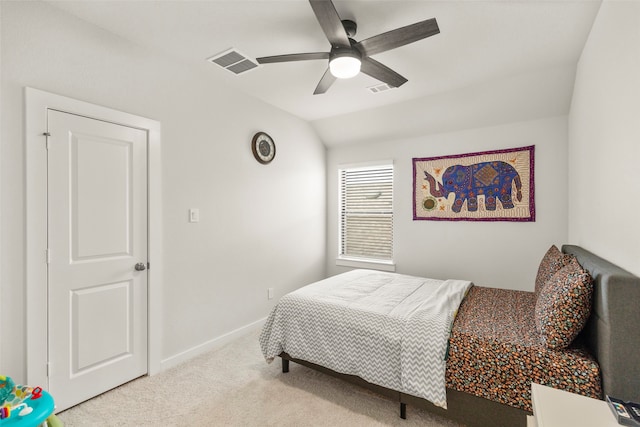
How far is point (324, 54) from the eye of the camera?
2.09m

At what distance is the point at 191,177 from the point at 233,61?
3.57 ft

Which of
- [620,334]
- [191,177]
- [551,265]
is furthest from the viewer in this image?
[191,177]

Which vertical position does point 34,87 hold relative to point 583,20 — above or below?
below

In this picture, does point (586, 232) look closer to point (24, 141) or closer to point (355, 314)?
point (355, 314)

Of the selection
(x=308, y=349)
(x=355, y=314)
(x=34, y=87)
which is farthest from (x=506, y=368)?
(x=34, y=87)

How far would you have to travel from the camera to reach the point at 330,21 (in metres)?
1.73

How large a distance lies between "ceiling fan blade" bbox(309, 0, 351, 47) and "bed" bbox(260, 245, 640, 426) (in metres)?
1.80

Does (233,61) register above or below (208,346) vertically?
above

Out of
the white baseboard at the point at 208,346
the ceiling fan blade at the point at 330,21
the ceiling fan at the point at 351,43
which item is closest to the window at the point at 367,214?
the white baseboard at the point at 208,346

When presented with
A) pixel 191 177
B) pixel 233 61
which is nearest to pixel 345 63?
pixel 233 61

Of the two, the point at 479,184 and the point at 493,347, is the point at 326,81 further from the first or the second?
the point at 479,184

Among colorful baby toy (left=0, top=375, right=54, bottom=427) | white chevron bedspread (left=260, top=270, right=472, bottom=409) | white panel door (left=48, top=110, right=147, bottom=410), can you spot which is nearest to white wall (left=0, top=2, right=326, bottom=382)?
white panel door (left=48, top=110, right=147, bottom=410)

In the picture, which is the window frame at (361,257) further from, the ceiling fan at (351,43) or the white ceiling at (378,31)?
the ceiling fan at (351,43)

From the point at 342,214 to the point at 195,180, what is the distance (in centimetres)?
243
